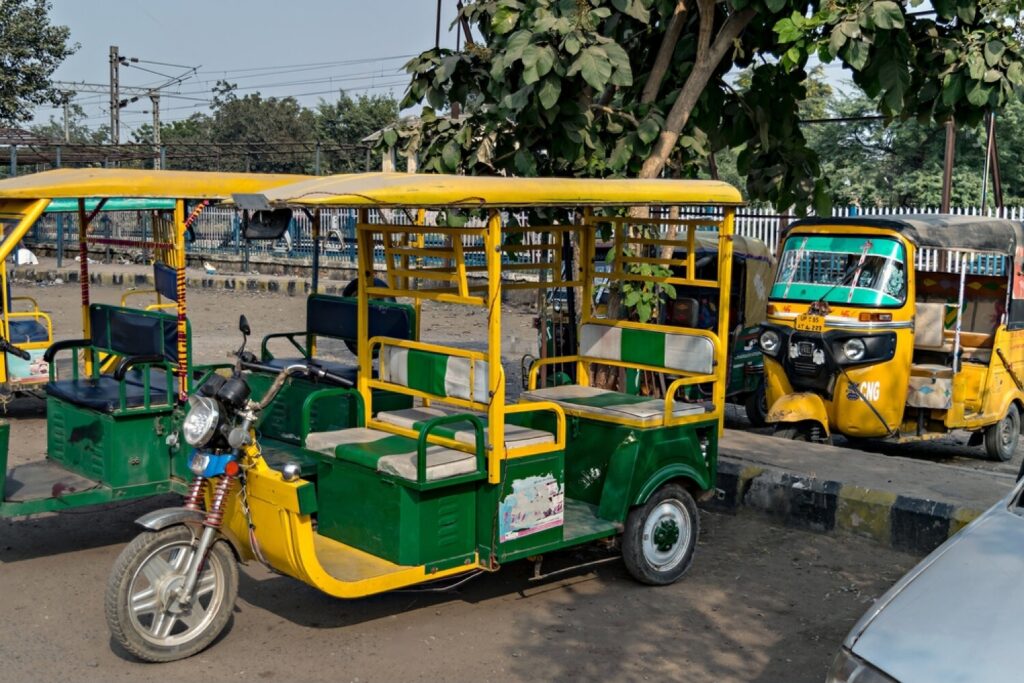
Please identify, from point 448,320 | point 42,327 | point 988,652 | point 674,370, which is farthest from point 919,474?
point 448,320

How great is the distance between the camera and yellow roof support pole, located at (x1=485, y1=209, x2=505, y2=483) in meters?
5.12

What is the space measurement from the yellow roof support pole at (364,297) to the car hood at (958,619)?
3389 mm

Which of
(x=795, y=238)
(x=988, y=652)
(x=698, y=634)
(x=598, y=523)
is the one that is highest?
(x=795, y=238)

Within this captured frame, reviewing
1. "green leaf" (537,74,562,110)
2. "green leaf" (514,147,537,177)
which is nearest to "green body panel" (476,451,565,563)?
"green leaf" (537,74,562,110)

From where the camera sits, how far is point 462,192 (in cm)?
503

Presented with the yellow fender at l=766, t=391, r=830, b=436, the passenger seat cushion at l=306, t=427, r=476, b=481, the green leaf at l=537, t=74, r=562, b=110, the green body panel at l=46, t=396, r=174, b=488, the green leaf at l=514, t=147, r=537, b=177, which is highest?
the green leaf at l=537, t=74, r=562, b=110

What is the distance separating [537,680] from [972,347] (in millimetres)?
7167

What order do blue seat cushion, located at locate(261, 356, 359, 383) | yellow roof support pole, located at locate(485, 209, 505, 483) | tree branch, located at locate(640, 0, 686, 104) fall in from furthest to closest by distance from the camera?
tree branch, located at locate(640, 0, 686, 104) < blue seat cushion, located at locate(261, 356, 359, 383) < yellow roof support pole, located at locate(485, 209, 505, 483)

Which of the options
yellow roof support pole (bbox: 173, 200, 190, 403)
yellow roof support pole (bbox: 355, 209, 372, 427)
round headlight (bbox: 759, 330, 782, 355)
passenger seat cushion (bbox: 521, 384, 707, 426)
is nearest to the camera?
passenger seat cushion (bbox: 521, 384, 707, 426)

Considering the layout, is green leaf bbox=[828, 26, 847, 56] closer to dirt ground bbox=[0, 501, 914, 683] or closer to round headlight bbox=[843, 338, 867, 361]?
round headlight bbox=[843, 338, 867, 361]

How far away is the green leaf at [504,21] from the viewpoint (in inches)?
297

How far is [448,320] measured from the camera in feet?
60.7

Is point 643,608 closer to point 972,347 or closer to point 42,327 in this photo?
point 972,347

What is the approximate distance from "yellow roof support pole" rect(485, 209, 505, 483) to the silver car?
6.88 ft
